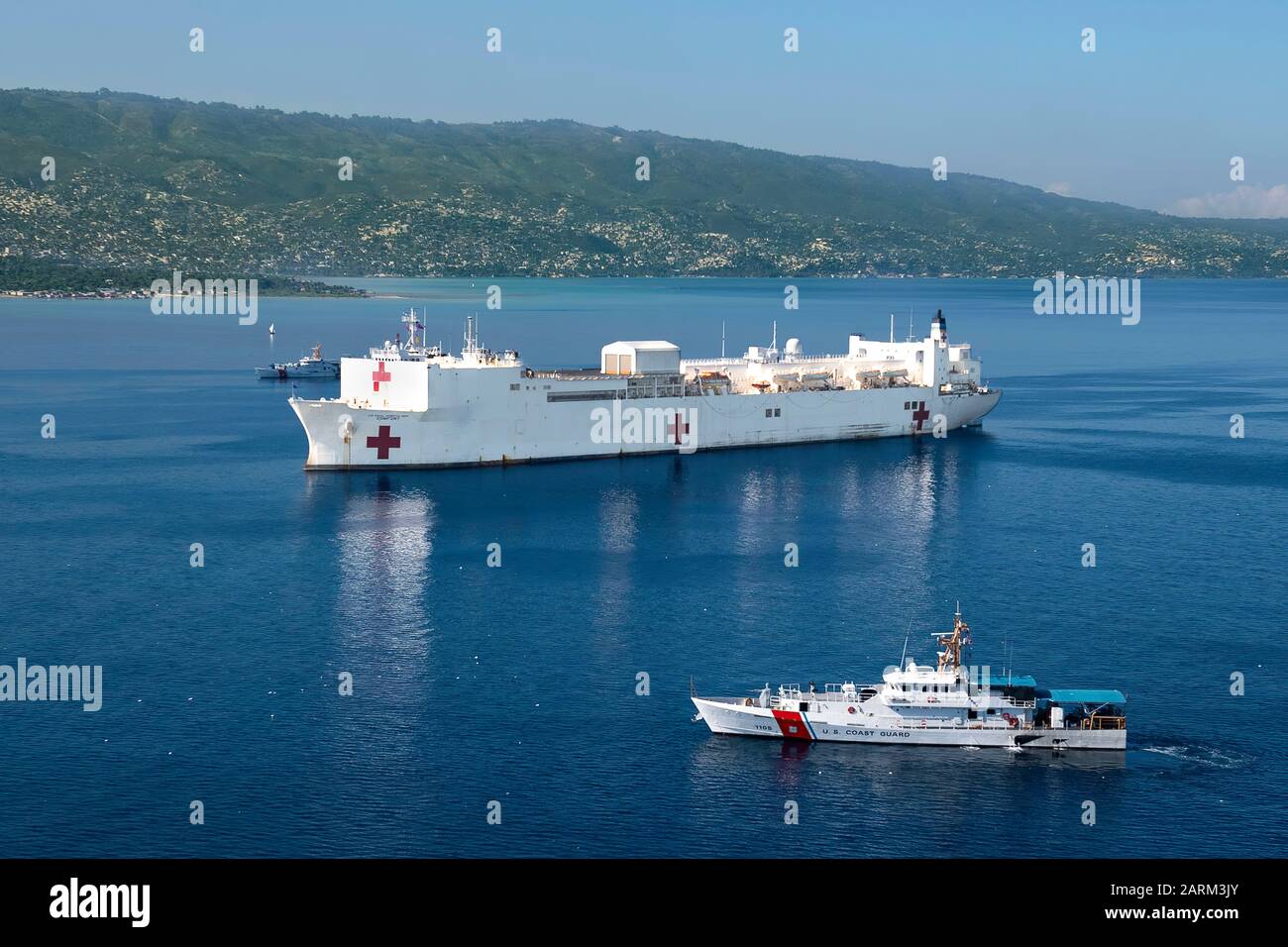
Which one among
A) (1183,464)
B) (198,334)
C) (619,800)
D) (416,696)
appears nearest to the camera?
(619,800)

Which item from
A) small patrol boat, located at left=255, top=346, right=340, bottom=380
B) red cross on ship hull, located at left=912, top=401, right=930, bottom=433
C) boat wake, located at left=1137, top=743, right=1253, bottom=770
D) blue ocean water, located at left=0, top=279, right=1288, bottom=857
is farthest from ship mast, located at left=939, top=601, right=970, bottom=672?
small patrol boat, located at left=255, top=346, right=340, bottom=380

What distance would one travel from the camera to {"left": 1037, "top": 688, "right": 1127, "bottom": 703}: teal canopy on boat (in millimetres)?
29703

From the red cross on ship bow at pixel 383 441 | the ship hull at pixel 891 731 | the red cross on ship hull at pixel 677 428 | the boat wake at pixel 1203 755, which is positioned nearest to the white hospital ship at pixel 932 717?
the ship hull at pixel 891 731

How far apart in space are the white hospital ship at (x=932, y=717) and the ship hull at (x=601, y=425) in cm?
3025

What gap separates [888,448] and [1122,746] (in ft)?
128

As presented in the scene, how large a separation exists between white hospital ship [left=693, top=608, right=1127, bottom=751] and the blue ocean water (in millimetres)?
563

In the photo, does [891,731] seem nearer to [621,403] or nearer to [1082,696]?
[1082,696]

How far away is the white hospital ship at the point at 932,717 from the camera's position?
96.0ft

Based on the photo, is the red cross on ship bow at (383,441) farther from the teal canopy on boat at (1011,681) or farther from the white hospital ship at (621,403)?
the teal canopy on boat at (1011,681)

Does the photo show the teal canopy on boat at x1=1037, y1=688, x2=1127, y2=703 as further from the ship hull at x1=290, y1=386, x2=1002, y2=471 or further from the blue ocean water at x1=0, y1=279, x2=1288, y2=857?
the ship hull at x1=290, y1=386, x2=1002, y2=471

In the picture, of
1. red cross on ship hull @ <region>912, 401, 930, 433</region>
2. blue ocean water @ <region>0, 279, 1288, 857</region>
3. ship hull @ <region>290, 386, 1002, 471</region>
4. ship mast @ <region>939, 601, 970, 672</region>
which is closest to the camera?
blue ocean water @ <region>0, 279, 1288, 857</region>
